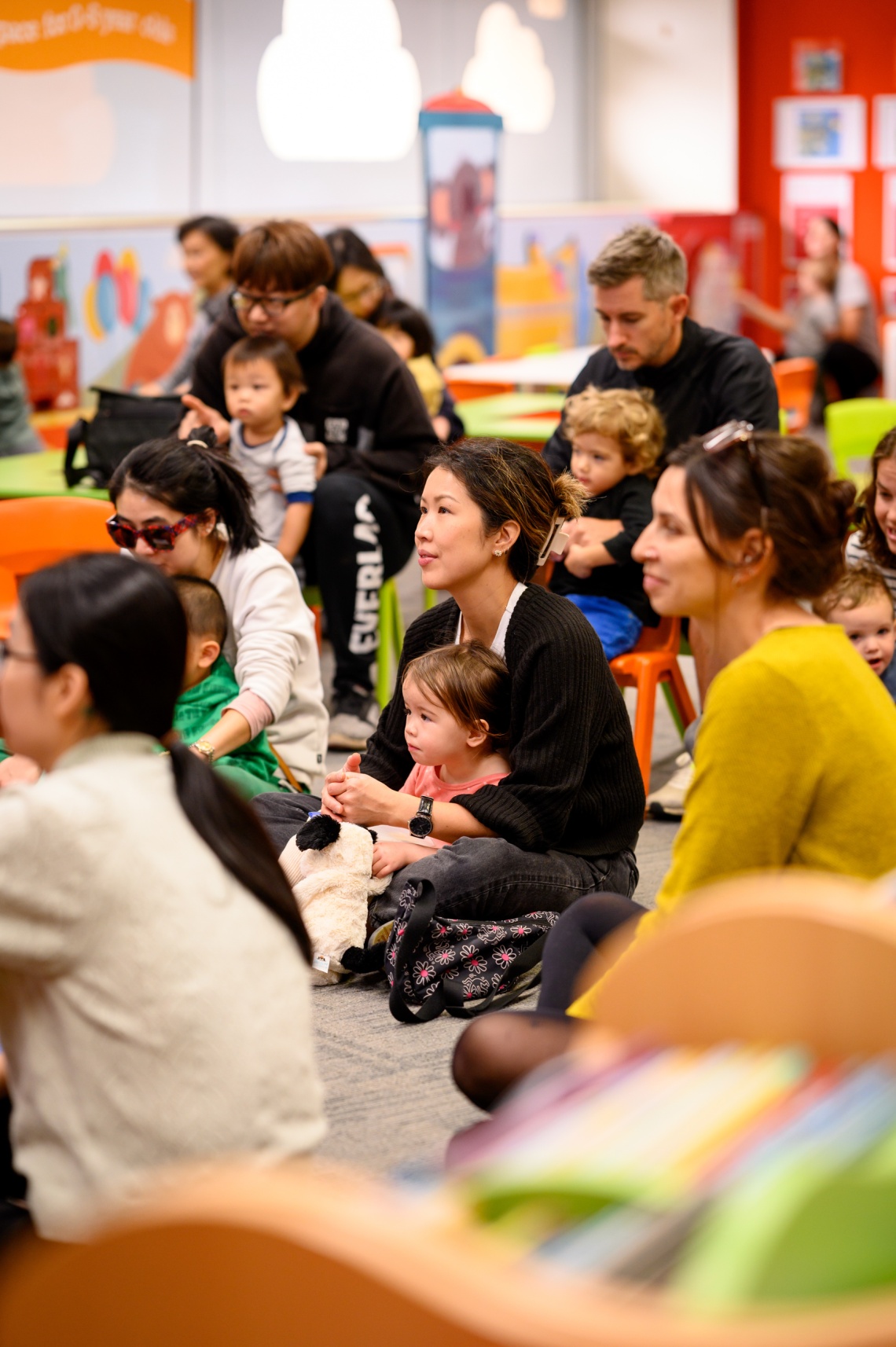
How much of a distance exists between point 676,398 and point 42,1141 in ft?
9.12

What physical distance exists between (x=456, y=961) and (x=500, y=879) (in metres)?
0.15

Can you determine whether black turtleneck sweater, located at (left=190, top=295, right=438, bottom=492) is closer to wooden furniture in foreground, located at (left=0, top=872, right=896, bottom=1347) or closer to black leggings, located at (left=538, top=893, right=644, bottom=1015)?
black leggings, located at (left=538, top=893, right=644, bottom=1015)

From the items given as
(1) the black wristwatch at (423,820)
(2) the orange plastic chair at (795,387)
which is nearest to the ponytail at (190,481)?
(1) the black wristwatch at (423,820)

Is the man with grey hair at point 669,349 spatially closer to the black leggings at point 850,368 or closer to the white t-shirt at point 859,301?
the black leggings at point 850,368

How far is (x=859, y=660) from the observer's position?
1.65 meters

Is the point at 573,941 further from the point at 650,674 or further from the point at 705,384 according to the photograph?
the point at 705,384

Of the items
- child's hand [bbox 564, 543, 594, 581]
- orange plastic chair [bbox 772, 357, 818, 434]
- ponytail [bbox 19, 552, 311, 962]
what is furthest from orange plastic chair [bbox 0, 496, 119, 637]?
orange plastic chair [bbox 772, 357, 818, 434]

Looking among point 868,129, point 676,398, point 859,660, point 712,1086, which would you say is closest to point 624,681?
point 676,398

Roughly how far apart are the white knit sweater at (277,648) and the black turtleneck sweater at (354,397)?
945 mm

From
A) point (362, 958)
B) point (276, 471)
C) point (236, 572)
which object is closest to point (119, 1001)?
point (362, 958)

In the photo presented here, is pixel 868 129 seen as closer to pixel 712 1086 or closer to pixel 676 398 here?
pixel 676 398

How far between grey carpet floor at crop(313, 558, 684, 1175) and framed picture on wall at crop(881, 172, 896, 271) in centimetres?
921

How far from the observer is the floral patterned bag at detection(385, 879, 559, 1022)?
256 centimetres

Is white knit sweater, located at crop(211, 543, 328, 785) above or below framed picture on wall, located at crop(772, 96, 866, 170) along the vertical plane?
below
